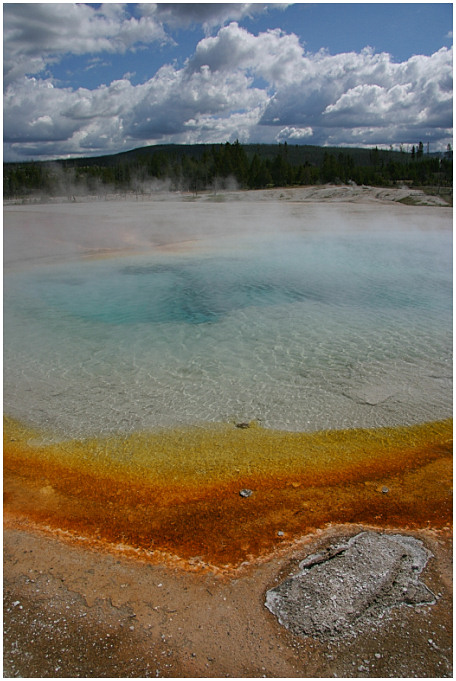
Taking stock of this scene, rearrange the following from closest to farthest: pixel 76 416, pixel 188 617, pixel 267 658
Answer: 1. pixel 267 658
2. pixel 188 617
3. pixel 76 416

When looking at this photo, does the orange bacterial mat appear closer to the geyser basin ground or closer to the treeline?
the geyser basin ground

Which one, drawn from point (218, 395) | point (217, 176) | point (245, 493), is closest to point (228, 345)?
point (218, 395)

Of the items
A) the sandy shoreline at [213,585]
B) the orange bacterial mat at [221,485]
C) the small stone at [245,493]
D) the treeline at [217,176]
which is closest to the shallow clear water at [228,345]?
the orange bacterial mat at [221,485]

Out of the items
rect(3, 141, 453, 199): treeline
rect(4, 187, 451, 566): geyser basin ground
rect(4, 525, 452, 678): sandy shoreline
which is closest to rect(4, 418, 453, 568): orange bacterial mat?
rect(4, 187, 451, 566): geyser basin ground

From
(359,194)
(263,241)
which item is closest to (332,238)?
(263,241)

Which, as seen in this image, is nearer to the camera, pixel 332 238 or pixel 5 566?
pixel 5 566

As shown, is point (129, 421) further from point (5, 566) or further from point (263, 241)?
point (263, 241)

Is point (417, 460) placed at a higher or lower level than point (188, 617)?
higher
